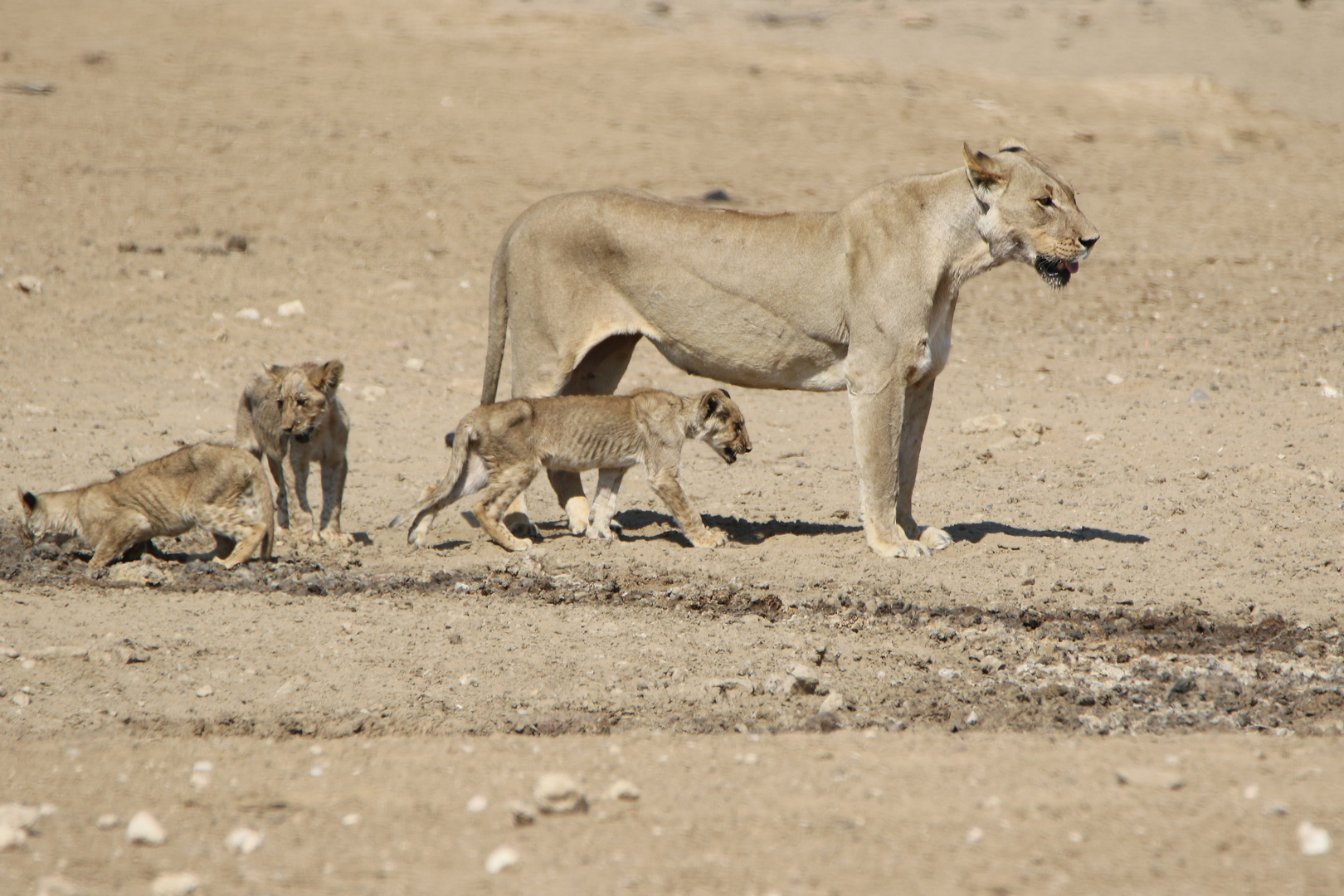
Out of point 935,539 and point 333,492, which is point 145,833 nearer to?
point 333,492

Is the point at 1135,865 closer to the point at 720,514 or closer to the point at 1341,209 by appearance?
the point at 720,514

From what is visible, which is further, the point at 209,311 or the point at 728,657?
the point at 209,311

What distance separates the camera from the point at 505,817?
14.5 ft

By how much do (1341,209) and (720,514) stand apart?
11.6 metres

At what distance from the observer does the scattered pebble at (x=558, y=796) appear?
4395 millimetres

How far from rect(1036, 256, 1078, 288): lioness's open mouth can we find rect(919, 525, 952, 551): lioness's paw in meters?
1.51

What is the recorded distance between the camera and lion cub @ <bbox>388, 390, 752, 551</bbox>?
26.5 ft

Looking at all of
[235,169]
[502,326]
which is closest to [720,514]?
[502,326]

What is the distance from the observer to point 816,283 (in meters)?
7.85

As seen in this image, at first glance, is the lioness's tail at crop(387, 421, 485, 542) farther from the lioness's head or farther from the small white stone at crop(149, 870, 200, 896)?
the small white stone at crop(149, 870, 200, 896)

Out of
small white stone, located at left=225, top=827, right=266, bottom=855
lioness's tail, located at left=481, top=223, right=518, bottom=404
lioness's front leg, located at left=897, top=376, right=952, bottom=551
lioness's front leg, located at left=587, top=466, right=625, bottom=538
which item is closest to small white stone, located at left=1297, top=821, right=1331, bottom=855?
small white stone, located at left=225, top=827, right=266, bottom=855

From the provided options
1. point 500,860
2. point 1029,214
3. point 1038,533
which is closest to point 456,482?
point 1038,533

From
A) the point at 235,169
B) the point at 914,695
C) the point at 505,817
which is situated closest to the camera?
the point at 505,817

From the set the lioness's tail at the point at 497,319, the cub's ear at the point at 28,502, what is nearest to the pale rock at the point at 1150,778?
the lioness's tail at the point at 497,319
